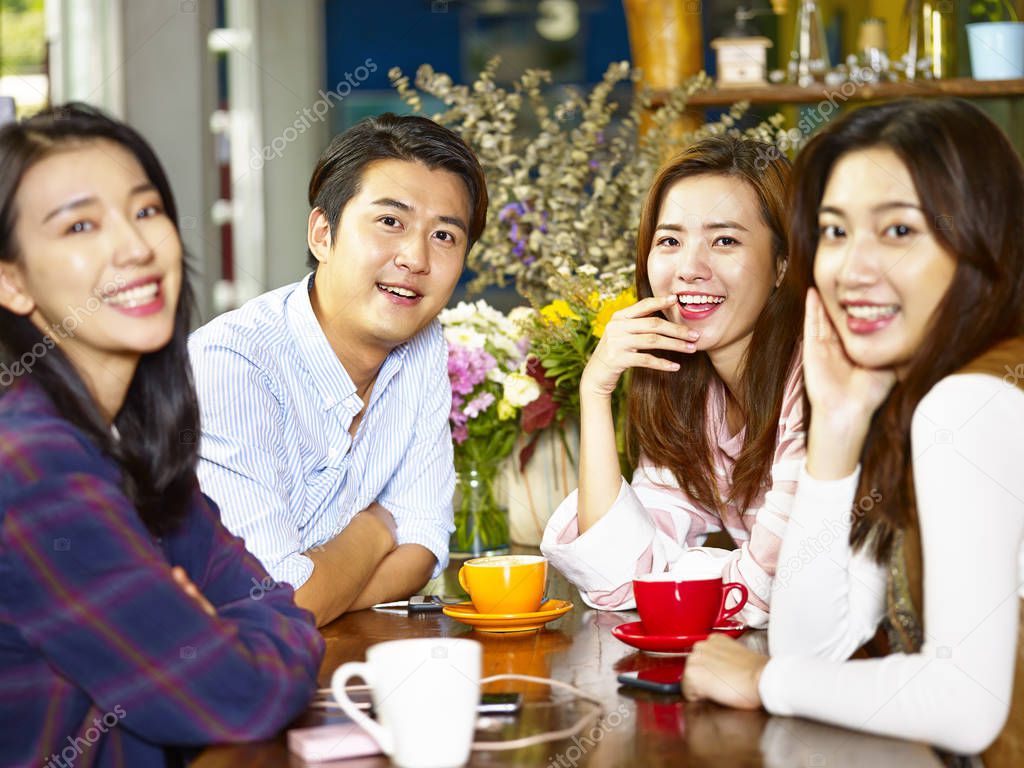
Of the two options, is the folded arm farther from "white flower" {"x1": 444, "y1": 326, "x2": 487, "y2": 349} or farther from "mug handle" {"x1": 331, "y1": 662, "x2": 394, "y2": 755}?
"white flower" {"x1": 444, "y1": 326, "x2": 487, "y2": 349}

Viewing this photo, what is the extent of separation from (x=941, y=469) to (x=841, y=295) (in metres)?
0.27

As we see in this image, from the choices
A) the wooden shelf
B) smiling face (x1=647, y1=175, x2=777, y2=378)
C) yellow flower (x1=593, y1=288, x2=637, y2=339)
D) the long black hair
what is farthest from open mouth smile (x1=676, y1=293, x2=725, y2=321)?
the wooden shelf

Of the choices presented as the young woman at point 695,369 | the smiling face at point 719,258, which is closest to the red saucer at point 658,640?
A: the young woman at point 695,369

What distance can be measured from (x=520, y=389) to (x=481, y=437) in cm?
19

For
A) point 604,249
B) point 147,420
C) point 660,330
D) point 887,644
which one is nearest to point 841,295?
point 887,644

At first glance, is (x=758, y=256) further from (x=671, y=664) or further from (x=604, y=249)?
(x=671, y=664)

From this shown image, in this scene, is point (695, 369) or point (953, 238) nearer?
point (953, 238)

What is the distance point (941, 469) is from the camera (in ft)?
4.02

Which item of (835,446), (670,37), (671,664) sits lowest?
(671,664)

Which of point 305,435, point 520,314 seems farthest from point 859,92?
point 305,435

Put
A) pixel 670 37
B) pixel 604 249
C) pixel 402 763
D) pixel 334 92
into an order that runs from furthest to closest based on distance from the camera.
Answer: pixel 334 92, pixel 670 37, pixel 604 249, pixel 402 763

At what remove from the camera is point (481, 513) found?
239cm

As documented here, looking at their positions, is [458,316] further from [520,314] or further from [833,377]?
[833,377]

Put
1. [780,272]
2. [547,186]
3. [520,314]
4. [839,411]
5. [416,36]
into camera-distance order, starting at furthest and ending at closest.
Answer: [416,36] → [547,186] → [520,314] → [780,272] → [839,411]
